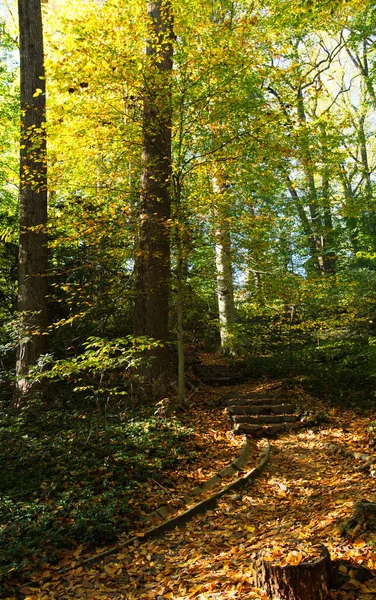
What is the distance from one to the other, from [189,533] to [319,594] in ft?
6.23

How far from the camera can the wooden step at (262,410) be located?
310 inches

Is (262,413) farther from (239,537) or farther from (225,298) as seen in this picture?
(239,537)

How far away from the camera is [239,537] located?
3850 mm

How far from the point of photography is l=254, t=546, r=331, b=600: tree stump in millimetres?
2453

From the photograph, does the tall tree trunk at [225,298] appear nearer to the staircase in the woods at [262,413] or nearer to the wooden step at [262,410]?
the staircase in the woods at [262,413]

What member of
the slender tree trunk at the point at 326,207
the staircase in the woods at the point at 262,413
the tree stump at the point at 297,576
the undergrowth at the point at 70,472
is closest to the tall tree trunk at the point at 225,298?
the staircase in the woods at the point at 262,413

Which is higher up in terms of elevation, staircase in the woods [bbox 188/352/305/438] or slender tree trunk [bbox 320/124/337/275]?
slender tree trunk [bbox 320/124/337/275]

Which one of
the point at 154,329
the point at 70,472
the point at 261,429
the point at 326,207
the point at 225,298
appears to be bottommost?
the point at 261,429

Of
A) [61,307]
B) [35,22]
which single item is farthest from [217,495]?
[35,22]

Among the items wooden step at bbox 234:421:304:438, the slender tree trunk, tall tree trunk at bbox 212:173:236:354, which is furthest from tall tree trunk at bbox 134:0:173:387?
the slender tree trunk

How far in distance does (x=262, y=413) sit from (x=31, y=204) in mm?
6126

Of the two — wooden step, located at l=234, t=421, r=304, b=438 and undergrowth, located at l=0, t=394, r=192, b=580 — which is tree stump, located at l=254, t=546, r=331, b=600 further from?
wooden step, located at l=234, t=421, r=304, b=438

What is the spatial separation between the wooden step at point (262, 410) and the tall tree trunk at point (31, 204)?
3878mm

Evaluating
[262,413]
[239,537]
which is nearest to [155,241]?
[262,413]
